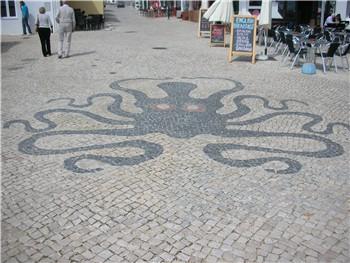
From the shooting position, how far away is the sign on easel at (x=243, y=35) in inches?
516

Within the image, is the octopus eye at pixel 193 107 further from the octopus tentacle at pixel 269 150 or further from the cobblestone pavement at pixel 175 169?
the octopus tentacle at pixel 269 150

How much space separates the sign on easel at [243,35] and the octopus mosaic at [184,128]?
4025 mm

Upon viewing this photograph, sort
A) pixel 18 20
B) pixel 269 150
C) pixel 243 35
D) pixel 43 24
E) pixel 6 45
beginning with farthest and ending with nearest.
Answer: pixel 18 20
pixel 6 45
pixel 43 24
pixel 243 35
pixel 269 150

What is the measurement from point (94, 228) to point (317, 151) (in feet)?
11.8

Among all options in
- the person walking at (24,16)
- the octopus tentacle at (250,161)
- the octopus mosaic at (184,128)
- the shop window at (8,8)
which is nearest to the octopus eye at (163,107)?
the octopus mosaic at (184,128)

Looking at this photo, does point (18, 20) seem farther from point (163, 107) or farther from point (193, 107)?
point (193, 107)

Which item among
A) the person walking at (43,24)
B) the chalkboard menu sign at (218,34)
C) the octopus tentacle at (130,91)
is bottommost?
the octopus tentacle at (130,91)

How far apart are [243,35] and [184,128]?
282 inches

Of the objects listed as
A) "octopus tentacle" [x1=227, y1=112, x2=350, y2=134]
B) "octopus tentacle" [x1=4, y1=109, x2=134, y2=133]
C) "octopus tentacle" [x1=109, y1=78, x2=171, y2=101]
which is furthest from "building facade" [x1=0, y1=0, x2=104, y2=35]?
"octopus tentacle" [x1=227, y1=112, x2=350, y2=134]

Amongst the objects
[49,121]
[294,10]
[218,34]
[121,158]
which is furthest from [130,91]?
[294,10]

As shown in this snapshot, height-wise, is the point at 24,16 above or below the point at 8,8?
below

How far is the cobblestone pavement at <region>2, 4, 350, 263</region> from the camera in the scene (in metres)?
3.90

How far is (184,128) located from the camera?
7.16 m

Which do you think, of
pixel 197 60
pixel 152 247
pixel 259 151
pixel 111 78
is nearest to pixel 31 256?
pixel 152 247
